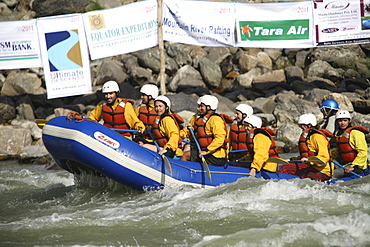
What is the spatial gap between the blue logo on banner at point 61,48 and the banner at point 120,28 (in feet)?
1.43

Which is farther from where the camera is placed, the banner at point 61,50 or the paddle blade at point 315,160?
the banner at point 61,50

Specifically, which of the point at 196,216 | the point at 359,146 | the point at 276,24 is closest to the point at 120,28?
the point at 276,24

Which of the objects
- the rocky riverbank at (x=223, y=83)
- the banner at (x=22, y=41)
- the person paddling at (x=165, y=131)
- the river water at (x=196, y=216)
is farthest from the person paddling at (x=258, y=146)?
the banner at (x=22, y=41)

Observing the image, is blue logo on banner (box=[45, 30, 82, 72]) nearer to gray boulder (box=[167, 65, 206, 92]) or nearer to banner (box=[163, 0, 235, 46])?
banner (box=[163, 0, 235, 46])

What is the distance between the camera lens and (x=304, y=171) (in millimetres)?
7176

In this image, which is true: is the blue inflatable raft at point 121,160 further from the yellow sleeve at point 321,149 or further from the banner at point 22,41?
the banner at point 22,41

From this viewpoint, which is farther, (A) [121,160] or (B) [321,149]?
(B) [321,149]

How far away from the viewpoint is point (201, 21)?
12.2 metres

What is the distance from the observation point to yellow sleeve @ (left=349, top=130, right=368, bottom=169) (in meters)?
7.15

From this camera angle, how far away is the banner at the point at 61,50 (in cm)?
1202

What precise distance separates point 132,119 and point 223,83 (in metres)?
7.76

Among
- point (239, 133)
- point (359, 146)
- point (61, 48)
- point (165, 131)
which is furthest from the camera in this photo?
point (61, 48)

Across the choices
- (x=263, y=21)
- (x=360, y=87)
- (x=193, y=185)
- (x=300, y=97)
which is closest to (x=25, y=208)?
(x=193, y=185)

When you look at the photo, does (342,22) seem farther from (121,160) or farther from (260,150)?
(121,160)
